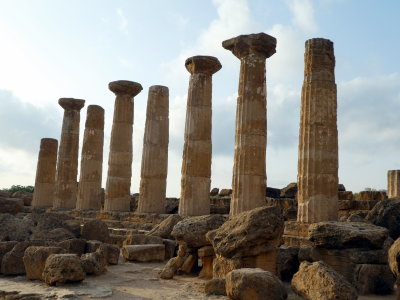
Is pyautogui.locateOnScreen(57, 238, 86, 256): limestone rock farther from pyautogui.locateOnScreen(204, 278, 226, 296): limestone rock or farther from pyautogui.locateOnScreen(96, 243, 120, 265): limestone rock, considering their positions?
pyautogui.locateOnScreen(204, 278, 226, 296): limestone rock

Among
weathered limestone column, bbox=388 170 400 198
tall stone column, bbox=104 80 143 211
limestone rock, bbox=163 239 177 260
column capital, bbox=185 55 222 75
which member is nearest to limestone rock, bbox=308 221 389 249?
limestone rock, bbox=163 239 177 260

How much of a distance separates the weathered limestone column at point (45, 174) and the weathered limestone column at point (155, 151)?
31.4 ft

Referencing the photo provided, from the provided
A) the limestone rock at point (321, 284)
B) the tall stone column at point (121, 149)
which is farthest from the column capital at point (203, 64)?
the limestone rock at point (321, 284)

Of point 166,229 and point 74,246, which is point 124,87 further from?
point 74,246

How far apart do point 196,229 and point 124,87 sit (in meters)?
14.1

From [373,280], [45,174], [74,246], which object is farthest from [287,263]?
[45,174]

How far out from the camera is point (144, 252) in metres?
13.4

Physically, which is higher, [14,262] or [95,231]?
[95,231]

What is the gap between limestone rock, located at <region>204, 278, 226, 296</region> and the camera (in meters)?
8.70

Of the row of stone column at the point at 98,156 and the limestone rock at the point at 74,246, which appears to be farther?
the row of stone column at the point at 98,156

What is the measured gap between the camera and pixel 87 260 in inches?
421

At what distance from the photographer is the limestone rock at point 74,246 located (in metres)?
12.6

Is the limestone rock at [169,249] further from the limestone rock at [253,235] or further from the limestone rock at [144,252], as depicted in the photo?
the limestone rock at [253,235]

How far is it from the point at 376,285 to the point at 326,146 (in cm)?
637
